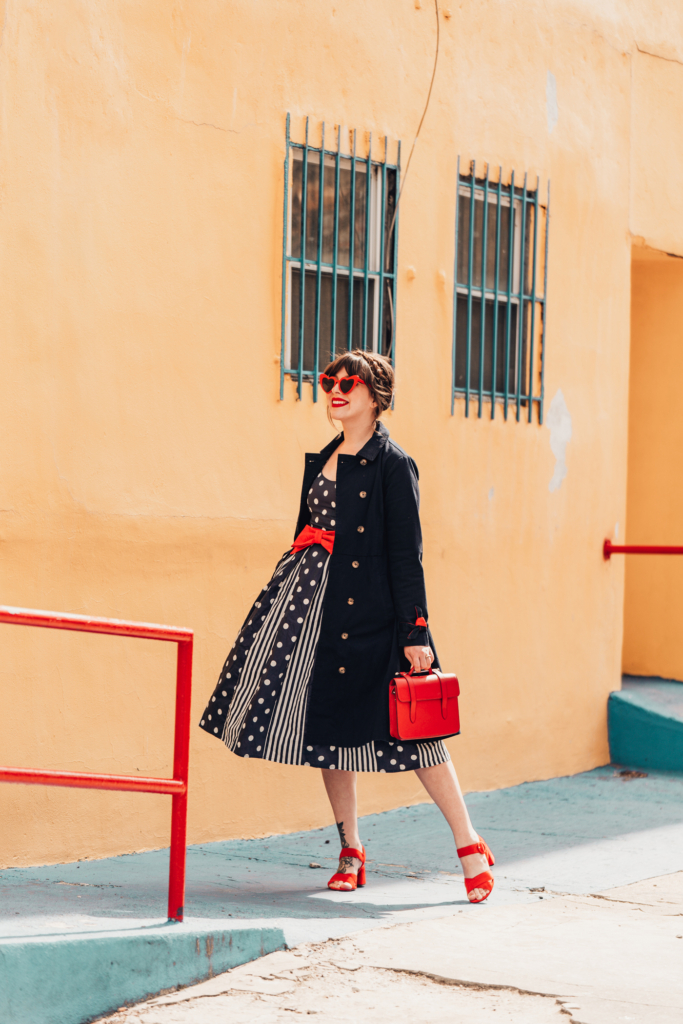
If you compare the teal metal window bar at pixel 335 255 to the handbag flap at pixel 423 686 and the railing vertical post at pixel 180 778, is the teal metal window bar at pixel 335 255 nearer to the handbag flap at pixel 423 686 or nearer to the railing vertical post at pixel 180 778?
the handbag flap at pixel 423 686

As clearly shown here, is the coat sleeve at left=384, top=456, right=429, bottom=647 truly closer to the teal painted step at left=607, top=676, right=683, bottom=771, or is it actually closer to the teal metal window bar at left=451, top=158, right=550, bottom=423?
the teal metal window bar at left=451, top=158, right=550, bottom=423

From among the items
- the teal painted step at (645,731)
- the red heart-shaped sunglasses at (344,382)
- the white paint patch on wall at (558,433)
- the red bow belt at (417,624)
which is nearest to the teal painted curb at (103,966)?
the red bow belt at (417,624)

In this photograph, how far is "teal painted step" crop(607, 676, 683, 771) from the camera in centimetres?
796

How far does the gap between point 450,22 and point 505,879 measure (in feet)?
13.7

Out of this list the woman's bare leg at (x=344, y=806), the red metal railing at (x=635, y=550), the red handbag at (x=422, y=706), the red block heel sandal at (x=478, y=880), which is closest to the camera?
the red handbag at (x=422, y=706)

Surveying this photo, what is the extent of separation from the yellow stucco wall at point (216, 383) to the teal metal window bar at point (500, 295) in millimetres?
114

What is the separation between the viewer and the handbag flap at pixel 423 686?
469 centimetres

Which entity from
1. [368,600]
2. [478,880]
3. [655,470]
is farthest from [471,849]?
[655,470]

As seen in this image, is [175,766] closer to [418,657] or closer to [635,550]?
[418,657]

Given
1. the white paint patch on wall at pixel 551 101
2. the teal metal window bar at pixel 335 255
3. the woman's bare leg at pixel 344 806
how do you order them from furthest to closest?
the white paint patch on wall at pixel 551 101 < the teal metal window bar at pixel 335 255 < the woman's bare leg at pixel 344 806

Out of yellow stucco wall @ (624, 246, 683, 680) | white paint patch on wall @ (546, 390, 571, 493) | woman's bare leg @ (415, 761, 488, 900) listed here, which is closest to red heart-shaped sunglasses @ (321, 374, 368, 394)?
woman's bare leg @ (415, 761, 488, 900)

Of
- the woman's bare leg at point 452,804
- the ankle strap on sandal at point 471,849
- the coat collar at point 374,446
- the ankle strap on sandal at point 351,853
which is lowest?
the ankle strap on sandal at point 351,853

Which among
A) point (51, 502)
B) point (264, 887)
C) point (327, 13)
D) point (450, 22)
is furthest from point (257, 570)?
point (450, 22)

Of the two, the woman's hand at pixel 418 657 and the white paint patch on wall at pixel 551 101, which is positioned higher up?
the white paint patch on wall at pixel 551 101
